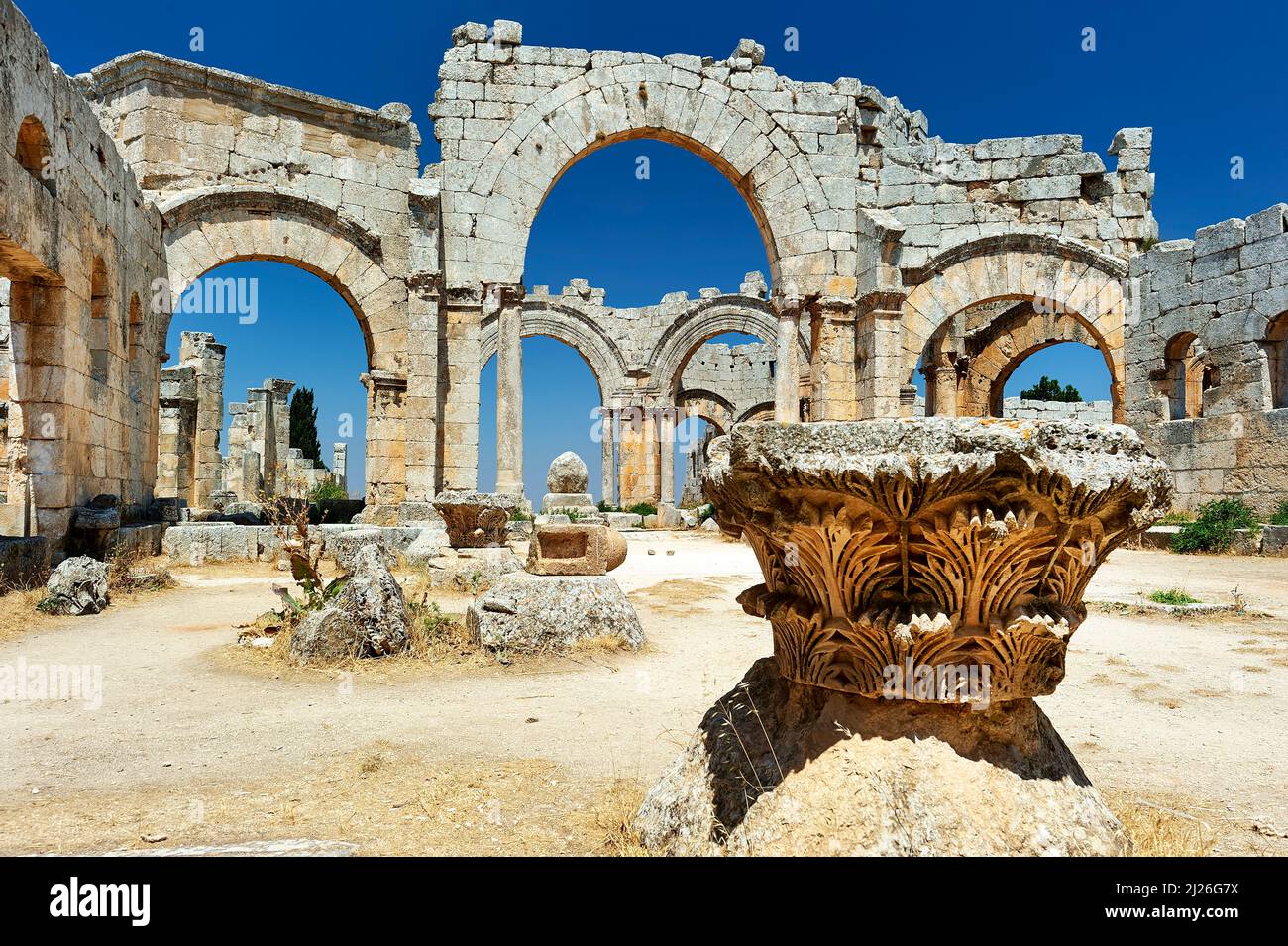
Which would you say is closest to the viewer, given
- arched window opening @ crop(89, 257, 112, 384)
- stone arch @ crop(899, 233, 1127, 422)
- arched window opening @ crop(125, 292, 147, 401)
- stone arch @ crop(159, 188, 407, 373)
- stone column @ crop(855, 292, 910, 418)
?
arched window opening @ crop(89, 257, 112, 384)

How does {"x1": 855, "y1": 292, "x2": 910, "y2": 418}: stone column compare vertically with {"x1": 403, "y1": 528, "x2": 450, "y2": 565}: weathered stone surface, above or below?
above

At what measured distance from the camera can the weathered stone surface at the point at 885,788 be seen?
210 cm

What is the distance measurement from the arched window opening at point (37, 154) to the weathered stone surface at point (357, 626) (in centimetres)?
541

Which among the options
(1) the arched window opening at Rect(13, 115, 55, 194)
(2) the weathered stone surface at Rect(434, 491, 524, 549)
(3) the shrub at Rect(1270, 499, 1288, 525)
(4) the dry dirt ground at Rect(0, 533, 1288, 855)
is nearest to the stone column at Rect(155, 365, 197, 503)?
(1) the arched window opening at Rect(13, 115, 55, 194)

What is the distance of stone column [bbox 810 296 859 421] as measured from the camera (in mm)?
13414

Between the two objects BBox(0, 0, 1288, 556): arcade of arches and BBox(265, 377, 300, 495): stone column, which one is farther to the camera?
BBox(265, 377, 300, 495): stone column

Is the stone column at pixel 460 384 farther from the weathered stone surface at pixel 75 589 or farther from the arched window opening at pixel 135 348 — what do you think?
the weathered stone surface at pixel 75 589

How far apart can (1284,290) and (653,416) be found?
15672 millimetres

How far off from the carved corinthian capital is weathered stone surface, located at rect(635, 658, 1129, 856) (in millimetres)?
109

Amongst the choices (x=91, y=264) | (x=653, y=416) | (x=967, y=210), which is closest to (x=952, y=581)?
(x=91, y=264)

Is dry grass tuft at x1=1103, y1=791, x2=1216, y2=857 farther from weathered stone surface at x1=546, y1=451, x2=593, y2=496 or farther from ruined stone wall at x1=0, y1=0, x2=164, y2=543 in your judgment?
weathered stone surface at x1=546, y1=451, x2=593, y2=496

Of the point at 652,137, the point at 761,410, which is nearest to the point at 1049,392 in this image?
the point at 761,410

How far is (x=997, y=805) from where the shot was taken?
2.17 meters

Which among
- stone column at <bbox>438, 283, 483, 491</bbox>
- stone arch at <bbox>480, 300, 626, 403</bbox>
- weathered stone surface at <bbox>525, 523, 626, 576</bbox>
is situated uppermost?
stone arch at <bbox>480, 300, 626, 403</bbox>
